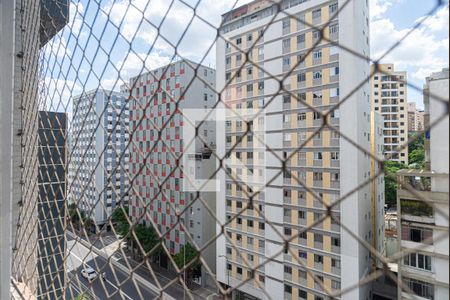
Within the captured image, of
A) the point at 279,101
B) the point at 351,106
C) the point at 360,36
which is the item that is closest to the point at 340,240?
the point at 351,106

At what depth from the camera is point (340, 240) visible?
12.7 feet

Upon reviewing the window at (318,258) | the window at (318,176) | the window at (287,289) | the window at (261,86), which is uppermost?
the window at (261,86)

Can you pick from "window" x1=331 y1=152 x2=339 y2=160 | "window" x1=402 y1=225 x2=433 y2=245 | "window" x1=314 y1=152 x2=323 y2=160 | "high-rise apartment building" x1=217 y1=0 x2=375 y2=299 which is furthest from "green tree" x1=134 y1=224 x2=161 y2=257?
"window" x1=402 y1=225 x2=433 y2=245

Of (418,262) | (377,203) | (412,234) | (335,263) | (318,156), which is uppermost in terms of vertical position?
(318,156)

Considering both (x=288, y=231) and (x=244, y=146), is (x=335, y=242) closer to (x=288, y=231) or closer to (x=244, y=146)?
(x=288, y=231)

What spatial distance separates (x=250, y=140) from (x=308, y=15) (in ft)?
6.87

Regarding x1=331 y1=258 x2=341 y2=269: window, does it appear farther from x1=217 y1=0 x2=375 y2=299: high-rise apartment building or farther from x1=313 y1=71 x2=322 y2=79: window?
x1=313 y1=71 x2=322 y2=79: window

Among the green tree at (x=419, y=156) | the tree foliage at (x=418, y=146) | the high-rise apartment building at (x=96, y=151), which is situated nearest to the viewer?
the tree foliage at (x=418, y=146)

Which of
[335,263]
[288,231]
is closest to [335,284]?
[335,263]

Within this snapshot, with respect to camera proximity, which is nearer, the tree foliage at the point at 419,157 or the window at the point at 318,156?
the tree foliage at the point at 419,157

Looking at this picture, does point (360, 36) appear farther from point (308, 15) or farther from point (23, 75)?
point (23, 75)

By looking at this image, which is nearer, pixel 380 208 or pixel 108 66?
pixel 108 66

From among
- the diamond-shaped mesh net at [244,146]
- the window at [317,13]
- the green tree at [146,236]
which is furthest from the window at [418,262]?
the green tree at [146,236]

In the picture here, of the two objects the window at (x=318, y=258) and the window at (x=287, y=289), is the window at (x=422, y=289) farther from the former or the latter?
the window at (x=287, y=289)
